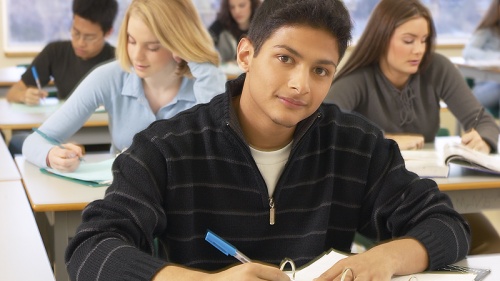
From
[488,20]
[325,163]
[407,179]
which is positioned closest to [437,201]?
[407,179]

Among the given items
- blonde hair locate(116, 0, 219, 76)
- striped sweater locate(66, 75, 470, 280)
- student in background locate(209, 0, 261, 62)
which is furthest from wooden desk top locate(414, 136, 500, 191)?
student in background locate(209, 0, 261, 62)

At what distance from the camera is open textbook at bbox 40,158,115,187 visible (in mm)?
2398

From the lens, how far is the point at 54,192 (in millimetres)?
2301

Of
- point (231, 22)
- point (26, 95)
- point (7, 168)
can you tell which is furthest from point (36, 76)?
point (231, 22)

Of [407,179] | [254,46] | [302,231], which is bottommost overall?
[302,231]

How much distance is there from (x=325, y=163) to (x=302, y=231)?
0.15 meters

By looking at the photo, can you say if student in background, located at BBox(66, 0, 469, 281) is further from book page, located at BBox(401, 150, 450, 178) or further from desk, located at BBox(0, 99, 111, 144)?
desk, located at BBox(0, 99, 111, 144)

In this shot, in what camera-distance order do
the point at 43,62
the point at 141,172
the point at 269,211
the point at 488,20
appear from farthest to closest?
the point at 488,20 < the point at 43,62 < the point at 269,211 < the point at 141,172

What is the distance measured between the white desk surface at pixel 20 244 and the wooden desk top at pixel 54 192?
5 centimetres

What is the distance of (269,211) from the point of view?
5.47 ft

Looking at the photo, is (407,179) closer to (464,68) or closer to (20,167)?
(20,167)

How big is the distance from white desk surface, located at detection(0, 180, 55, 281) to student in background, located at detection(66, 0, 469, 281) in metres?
0.20

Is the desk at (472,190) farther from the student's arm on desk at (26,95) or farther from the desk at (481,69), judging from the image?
the desk at (481,69)

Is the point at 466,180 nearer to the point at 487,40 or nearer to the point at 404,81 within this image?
the point at 404,81
